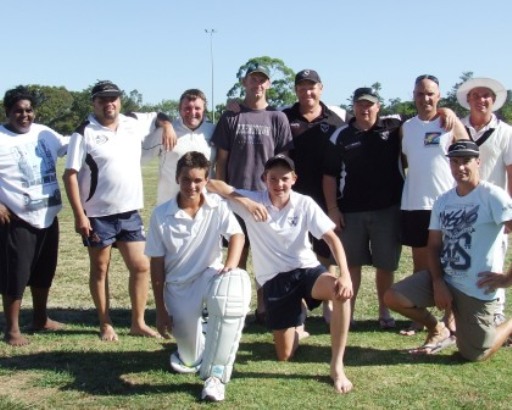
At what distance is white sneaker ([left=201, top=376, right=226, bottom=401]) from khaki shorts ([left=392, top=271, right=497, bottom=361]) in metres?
1.78

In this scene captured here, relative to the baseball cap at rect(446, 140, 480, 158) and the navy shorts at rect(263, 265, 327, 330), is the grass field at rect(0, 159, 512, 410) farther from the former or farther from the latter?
the baseball cap at rect(446, 140, 480, 158)

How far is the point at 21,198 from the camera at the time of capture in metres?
5.77

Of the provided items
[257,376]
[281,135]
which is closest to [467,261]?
Result: [257,376]

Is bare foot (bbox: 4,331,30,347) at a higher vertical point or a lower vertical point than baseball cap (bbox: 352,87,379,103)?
lower

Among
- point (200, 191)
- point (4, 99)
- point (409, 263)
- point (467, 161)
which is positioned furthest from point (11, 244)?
point (409, 263)

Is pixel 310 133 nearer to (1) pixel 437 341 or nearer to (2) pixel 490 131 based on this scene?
(2) pixel 490 131

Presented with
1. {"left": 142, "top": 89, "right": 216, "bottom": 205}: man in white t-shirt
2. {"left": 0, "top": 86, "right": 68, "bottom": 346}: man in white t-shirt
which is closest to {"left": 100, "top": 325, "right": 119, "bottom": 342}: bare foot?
{"left": 0, "top": 86, "right": 68, "bottom": 346}: man in white t-shirt

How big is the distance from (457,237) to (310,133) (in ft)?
5.87

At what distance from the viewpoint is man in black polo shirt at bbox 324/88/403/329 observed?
6.01 metres

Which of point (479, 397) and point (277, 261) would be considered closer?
point (479, 397)

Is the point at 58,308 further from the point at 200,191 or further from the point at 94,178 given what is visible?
the point at 200,191

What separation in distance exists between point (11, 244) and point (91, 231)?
745 mm

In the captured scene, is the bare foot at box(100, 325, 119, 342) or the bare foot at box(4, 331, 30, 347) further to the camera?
the bare foot at box(100, 325, 119, 342)

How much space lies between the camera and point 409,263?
9297mm
